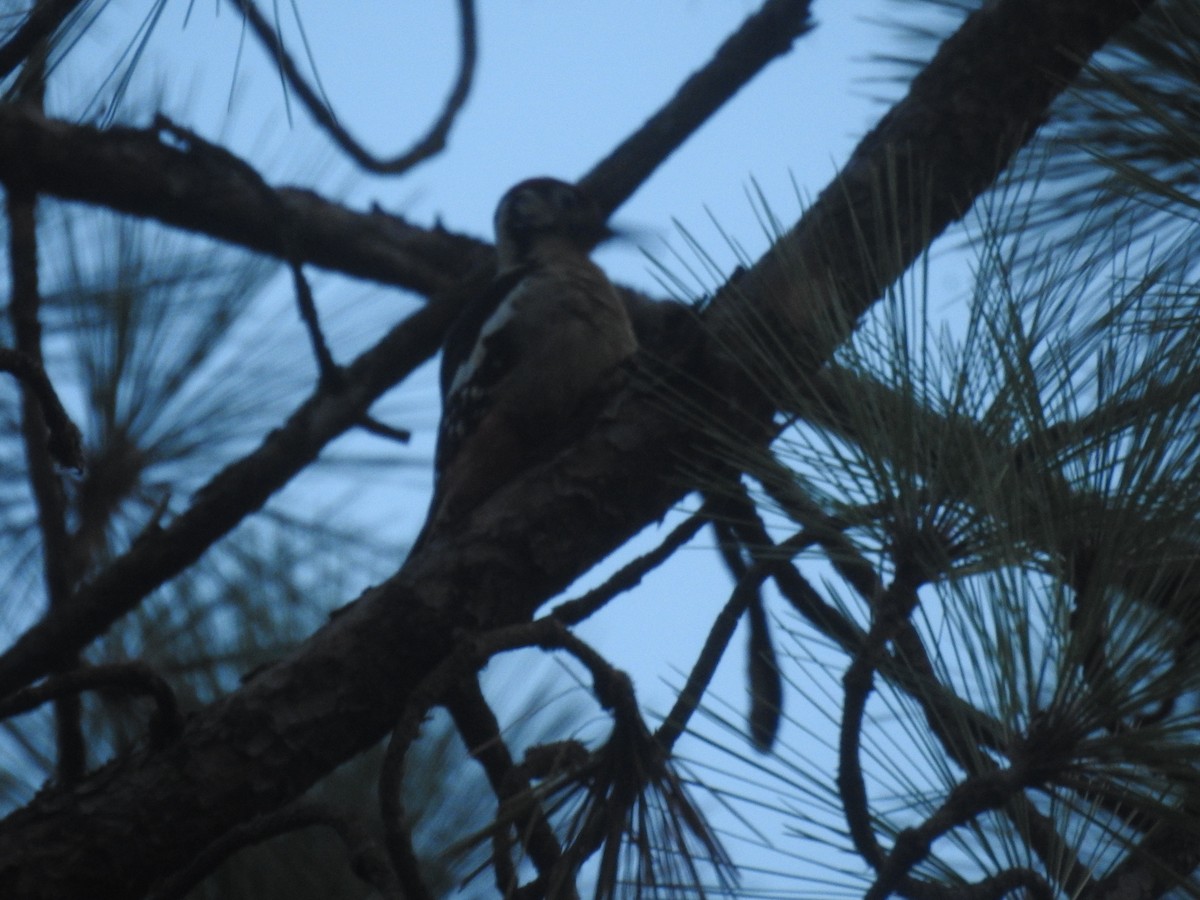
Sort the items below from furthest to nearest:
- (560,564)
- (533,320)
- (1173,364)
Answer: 1. (533,320)
2. (560,564)
3. (1173,364)

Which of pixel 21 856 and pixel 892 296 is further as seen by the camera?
pixel 21 856

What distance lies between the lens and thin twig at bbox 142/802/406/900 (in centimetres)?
135

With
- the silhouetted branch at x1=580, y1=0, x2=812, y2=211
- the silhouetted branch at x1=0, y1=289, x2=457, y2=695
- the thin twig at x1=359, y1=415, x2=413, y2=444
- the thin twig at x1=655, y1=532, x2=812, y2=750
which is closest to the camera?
the thin twig at x1=655, y1=532, x2=812, y2=750

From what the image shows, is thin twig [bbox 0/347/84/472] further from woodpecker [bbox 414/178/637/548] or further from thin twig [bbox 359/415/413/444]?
woodpecker [bbox 414/178/637/548]

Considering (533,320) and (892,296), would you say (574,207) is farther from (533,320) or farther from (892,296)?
(892,296)

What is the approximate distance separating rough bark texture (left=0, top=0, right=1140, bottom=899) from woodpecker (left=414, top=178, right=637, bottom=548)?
0.73 meters

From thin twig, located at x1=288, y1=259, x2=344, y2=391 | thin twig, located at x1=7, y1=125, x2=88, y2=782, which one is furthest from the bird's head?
thin twig, located at x1=7, y1=125, x2=88, y2=782

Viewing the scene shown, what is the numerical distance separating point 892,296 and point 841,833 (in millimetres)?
511

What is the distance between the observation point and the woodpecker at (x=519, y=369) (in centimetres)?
276

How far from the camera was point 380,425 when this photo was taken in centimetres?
241

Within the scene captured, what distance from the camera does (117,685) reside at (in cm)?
164

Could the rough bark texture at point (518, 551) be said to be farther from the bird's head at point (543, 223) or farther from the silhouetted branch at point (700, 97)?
the bird's head at point (543, 223)

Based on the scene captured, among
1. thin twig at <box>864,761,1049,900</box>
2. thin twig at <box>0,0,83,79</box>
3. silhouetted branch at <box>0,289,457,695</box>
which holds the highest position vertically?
silhouetted branch at <box>0,289,457,695</box>

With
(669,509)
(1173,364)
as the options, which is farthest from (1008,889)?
(669,509)
